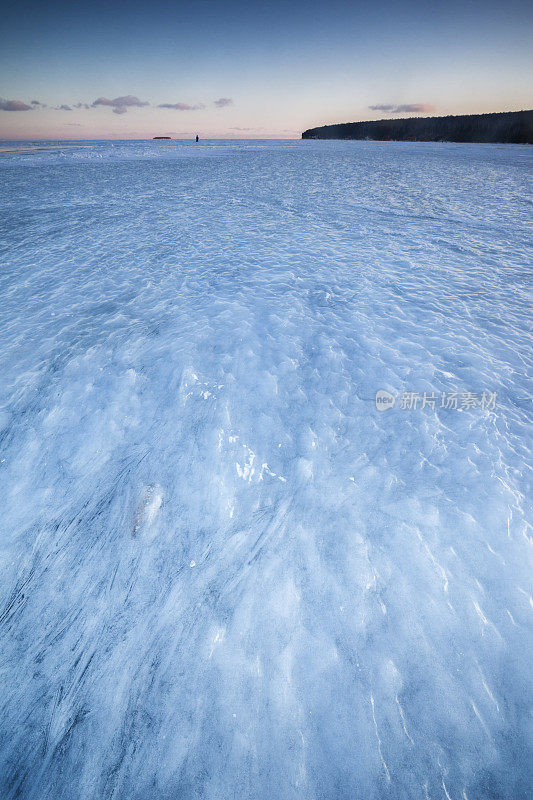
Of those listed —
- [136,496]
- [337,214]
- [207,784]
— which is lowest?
[207,784]

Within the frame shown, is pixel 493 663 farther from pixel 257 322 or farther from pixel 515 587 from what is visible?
pixel 257 322

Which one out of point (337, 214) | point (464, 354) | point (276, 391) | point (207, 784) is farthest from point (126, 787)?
point (337, 214)

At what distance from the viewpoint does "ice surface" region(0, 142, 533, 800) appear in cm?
214

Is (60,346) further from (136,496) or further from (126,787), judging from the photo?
(126,787)

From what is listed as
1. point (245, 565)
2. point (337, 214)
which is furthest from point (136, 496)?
point (337, 214)

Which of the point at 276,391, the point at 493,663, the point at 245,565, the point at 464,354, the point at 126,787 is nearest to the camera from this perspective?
the point at 126,787

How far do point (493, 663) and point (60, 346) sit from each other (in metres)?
6.88

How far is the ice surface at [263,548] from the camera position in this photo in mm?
2137

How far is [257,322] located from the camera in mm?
6477

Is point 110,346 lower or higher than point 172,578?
higher

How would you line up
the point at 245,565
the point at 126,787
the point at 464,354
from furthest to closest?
1. the point at 464,354
2. the point at 245,565
3. the point at 126,787

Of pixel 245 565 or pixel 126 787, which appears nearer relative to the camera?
pixel 126 787

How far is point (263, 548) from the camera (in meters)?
3.09

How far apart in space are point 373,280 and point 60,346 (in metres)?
7.05
